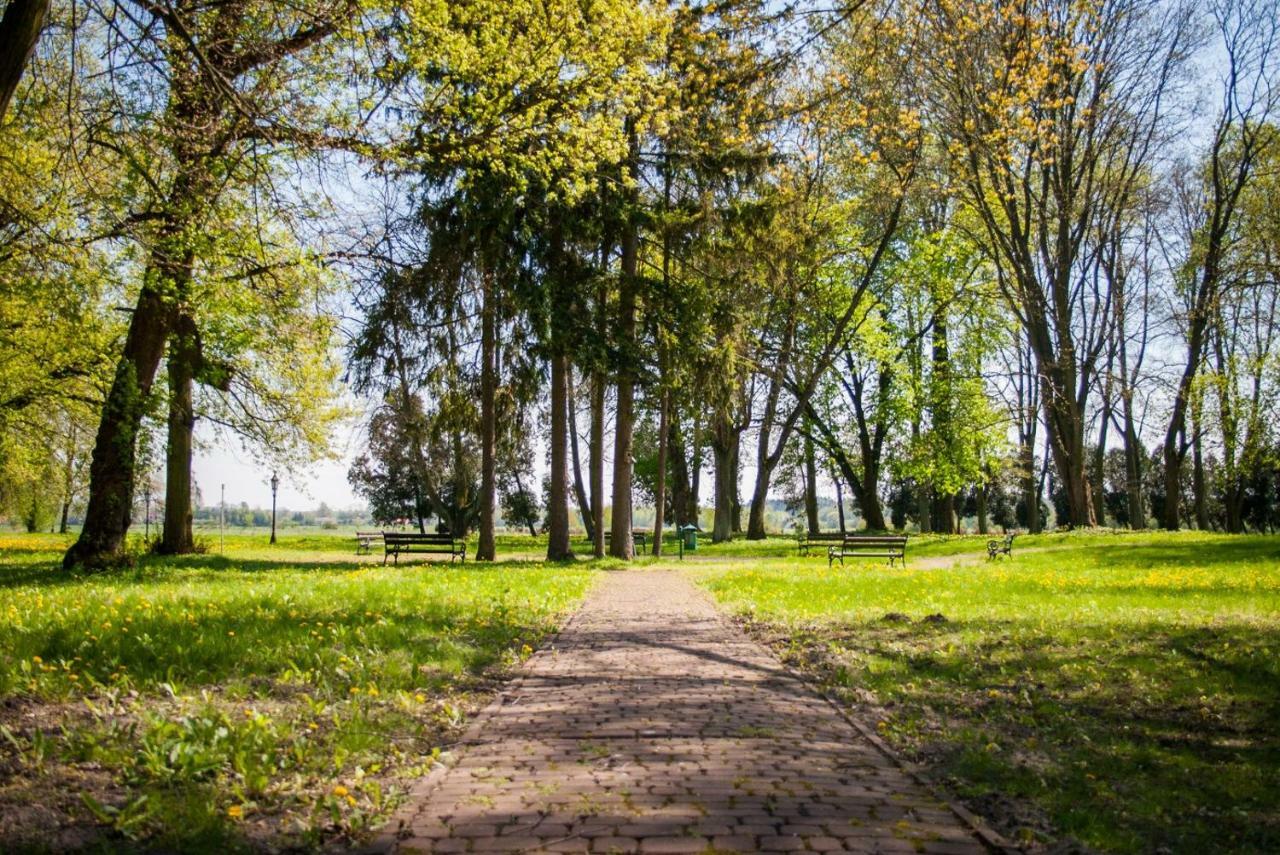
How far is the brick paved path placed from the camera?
13.5ft

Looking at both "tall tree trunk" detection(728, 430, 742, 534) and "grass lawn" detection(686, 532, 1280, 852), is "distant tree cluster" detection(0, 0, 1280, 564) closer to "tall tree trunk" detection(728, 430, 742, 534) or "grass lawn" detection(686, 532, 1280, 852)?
"tall tree trunk" detection(728, 430, 742, 534)

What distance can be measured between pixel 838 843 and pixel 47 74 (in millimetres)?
11683

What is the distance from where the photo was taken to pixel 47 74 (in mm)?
10539

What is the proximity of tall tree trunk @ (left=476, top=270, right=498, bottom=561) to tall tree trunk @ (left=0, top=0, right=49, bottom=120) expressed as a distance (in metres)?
14.8

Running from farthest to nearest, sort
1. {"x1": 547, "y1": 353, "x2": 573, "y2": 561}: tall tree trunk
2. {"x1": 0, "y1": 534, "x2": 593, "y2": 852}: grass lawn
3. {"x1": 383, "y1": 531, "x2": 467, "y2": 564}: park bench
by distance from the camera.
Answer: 1. {"x1": 383, "y1": 531, "x2": 467, "y2": 564}: park bench
2. {"x1": 547, "y1": 353, "x2": 573, "y2": 561}: tall tree trunk
3. {"x1": 0, "y1": 534, "x2": 593, "y2": 852}: grass lawn

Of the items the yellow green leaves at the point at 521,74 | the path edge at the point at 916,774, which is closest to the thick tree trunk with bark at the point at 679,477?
the yellow green leaves at the point at 521,74

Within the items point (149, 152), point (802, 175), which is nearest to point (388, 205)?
point (149, 152)

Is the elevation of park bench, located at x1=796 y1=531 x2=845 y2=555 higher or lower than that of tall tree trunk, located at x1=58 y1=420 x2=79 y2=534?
lower

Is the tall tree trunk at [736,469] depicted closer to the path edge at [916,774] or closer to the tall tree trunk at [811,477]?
the tall tree trunk at [811,477]

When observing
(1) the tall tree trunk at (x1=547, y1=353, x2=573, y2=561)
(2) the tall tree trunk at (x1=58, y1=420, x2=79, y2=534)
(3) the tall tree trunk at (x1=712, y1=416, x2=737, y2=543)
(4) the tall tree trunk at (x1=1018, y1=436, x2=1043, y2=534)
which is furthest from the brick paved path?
(4) the tall tree trunk at (x1=1018, y1=436, x2=1043, y2=534)

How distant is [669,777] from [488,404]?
1892 cm

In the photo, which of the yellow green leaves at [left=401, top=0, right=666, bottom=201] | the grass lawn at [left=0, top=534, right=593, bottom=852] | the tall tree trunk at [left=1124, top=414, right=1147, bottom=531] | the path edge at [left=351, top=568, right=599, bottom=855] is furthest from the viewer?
the tall tree trunk at [left=1124, top=414, right=1147, bottom=531]

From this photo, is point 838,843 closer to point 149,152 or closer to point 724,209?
point 149,152

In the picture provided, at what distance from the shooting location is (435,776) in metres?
5.11
